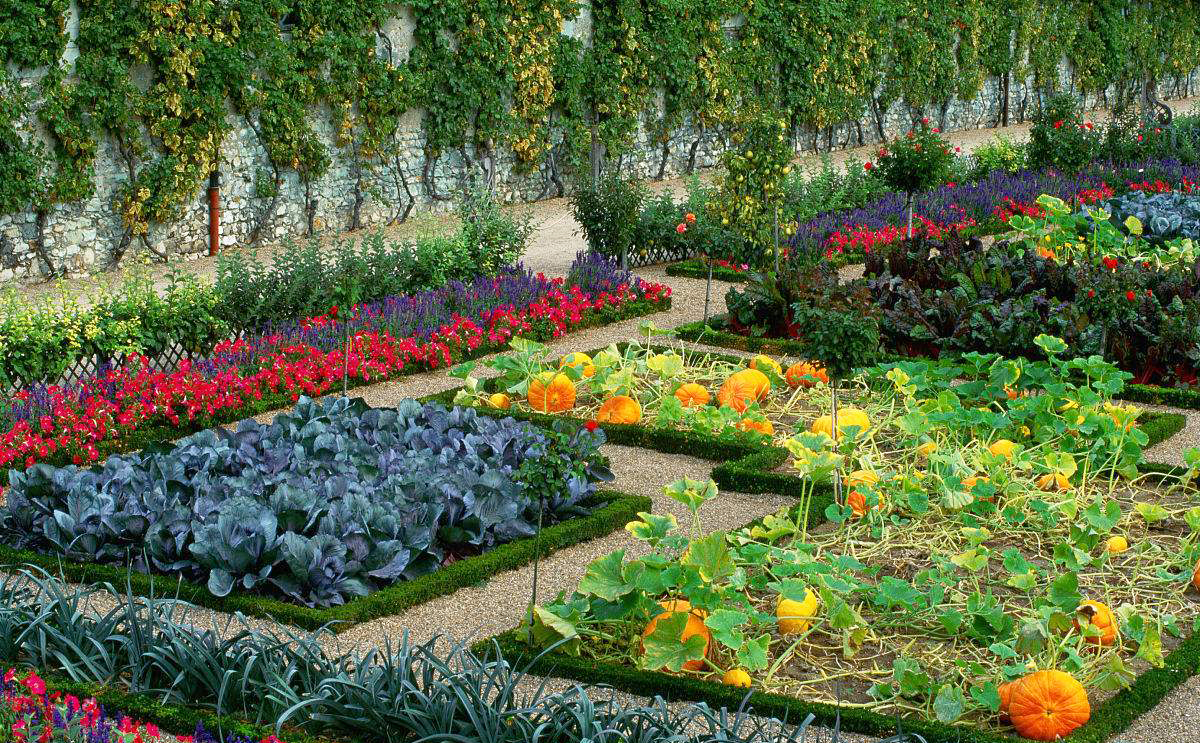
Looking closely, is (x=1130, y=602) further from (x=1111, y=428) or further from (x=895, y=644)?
(x=1111, y=428)

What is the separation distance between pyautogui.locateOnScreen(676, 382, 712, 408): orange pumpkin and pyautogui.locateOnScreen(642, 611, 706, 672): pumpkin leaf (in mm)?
3584

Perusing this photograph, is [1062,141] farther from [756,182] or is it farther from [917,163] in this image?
[756,182]

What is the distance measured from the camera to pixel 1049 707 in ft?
16.3

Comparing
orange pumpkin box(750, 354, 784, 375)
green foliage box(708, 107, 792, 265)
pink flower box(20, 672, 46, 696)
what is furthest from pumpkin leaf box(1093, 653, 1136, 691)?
green foliage box(708, 107, 792, 265)

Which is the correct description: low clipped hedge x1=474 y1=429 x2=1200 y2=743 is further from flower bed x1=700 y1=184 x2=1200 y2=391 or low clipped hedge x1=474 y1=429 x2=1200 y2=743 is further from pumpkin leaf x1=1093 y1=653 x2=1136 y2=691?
flower bed x1=700 y1=184 x2=1200 y2=391

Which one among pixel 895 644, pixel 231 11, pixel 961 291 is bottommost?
pixel 895 644

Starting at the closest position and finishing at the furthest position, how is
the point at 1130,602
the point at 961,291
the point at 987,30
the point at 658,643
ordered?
the point at 658,643
the point at 1130,602
the point at 961,291
the point at 987,30

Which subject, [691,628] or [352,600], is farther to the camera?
[352,600]

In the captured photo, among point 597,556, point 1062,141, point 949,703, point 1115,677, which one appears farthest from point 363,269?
point 1062,141

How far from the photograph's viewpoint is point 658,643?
543 cm

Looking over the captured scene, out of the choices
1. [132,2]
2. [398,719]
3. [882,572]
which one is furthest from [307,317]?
[398,719]

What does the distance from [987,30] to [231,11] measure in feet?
53.7

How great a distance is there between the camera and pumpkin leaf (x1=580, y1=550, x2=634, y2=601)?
5547mm

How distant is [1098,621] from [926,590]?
32.5 inches
